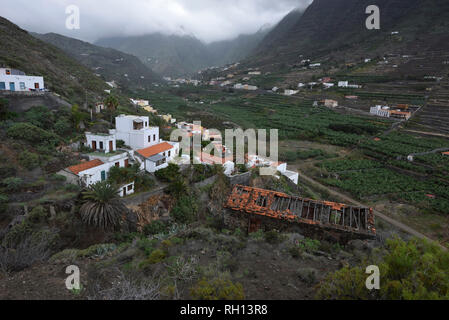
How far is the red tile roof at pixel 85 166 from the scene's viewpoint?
13492 mm

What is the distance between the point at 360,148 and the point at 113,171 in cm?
3312

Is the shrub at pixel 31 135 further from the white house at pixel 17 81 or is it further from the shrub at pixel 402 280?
the shrub at pixel 402 280

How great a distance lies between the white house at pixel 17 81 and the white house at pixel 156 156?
12.6 metres

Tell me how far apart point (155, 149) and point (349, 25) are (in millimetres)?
132813

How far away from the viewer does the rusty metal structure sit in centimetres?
990

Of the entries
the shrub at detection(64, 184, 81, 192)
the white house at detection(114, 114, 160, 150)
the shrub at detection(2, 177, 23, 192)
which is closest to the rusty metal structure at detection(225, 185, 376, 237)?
the shrub at detection(64, 184, 81, 192)

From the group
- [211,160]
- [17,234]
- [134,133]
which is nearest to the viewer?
[17,234]

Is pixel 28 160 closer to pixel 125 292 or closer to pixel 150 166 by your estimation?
pixel 150 166

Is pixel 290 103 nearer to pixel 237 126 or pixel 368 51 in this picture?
pixel 237 126

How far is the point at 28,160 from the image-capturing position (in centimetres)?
1349

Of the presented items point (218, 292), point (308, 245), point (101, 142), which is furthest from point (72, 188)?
point (308, 245)

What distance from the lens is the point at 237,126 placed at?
1662 inches

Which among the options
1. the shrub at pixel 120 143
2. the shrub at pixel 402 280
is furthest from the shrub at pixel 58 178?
the shrub at pixel 402 280
